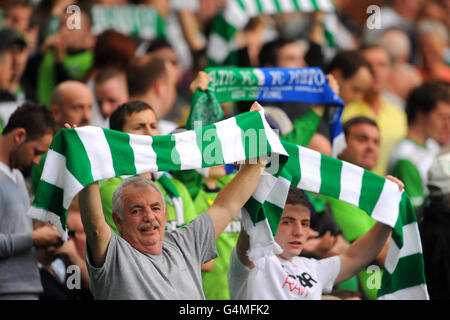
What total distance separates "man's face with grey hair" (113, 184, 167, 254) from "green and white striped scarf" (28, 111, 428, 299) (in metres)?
0.16

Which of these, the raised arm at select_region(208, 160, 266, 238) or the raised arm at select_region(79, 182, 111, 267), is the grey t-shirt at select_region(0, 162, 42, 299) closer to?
the raised arm at select_region(79, 182, 111, 267)

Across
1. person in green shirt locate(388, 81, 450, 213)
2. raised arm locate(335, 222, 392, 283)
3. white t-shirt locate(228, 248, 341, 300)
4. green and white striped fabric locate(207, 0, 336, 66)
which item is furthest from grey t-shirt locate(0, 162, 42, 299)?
green and white striped fabric locate(207, 0, 336, 66)

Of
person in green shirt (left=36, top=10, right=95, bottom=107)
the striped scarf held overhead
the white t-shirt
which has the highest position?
person in green shirt (left=36, top=10, right=95, bottom=107)

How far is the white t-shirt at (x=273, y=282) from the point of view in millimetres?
4844

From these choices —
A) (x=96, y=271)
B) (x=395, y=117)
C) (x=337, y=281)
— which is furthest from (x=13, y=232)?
(x=395, y=117)

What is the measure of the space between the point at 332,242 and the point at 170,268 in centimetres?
172

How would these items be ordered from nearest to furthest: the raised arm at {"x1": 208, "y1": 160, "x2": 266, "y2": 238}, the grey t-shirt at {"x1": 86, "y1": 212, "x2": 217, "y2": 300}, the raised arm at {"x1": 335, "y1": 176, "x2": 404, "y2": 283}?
the grey t-shirt at {"x1": 86, "y1": 212, "x2": 217, "y2": 300} → the raised arm at {"x1": 208, "y1": 160, "x2": 266, "y2": 238} → the raised arm at {"x1": 335, "y1": 176, "x2": 404, "y2": 283}

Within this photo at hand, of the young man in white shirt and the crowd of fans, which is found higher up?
the crowd of fans

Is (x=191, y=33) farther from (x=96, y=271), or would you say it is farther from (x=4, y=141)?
(x=96, y=271)

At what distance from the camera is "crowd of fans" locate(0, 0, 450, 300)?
5125 mm

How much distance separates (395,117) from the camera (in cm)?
870

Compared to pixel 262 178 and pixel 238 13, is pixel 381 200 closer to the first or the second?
pixel 262 178

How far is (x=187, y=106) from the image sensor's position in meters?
8.18

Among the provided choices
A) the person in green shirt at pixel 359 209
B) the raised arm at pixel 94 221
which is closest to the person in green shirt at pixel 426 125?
the person in green shirt at pixel 359 209
